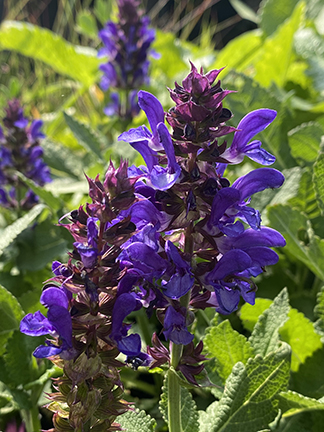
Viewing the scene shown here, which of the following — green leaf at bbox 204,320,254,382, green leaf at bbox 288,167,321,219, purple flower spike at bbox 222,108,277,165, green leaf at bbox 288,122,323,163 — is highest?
green leaf at bbox 288,122,323,163

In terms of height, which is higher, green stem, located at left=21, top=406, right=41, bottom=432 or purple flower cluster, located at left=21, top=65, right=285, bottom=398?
purple flower cluster, located at left=21, top=65, right=285, bottom=398

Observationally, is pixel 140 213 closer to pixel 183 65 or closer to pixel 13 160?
pixel 13 160

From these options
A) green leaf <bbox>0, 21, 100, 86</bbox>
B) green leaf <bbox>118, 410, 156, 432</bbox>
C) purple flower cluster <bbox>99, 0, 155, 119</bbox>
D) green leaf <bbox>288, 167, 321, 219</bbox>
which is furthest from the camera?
green leaf <bbox>0, 21, 100, 86</bbox>

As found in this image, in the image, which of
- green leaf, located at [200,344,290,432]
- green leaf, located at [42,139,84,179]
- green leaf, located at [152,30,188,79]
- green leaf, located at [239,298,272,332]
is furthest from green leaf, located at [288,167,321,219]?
green leaf, located at [152,30,188,79]

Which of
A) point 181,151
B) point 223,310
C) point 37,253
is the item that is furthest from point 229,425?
point 37,253

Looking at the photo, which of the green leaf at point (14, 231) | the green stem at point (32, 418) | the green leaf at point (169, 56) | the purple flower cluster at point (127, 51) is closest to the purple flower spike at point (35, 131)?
the purple flower cluster at point (127, 51)

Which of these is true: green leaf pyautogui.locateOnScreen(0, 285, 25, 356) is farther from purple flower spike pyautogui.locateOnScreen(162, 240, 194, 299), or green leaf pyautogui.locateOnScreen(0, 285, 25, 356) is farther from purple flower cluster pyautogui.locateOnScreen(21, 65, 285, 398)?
purple flower spike pyautogui.locateOnScreen(162, 240, 194, 299)

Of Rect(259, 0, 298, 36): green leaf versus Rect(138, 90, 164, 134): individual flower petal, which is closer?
Rect(138, 90, 164, 134): individual flower petal
